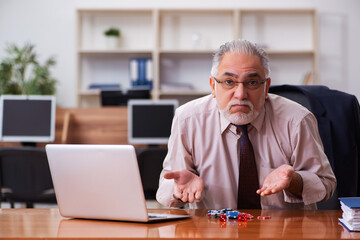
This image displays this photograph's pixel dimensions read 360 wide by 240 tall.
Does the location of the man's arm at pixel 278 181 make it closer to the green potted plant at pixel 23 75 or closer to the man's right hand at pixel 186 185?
the man's right hand at pixel 186 185

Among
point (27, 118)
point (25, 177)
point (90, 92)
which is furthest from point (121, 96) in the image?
point (25, 177)

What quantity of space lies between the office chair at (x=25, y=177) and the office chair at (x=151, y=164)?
2.02 feet

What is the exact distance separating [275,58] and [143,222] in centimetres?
475

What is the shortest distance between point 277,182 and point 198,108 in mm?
574

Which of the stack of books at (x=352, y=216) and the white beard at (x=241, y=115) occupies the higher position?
the white beard at (x=241, y=115)

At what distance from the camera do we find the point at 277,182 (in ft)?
4.82

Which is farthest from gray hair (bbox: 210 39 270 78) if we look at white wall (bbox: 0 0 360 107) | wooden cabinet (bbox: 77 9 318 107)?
white wall (bbox: 0 0 360 107)

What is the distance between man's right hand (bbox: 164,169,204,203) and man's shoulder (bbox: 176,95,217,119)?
1.40 feet

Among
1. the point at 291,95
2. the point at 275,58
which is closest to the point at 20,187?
the point at 291,95

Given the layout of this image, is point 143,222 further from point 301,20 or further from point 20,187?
point 301,20

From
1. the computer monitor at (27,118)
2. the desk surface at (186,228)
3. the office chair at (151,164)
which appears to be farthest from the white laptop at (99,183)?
the computer monitor at (27,118)

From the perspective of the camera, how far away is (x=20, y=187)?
3633 mm

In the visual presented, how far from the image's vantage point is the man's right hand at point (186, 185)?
1.51m

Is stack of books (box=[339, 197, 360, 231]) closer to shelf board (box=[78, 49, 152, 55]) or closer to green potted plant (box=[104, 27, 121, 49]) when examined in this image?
shelf board (box=[78, 49, 152, 55])
